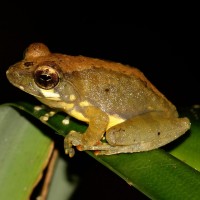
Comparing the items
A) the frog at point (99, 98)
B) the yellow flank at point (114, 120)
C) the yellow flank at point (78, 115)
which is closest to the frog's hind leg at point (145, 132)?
the frog at point (99, 98)

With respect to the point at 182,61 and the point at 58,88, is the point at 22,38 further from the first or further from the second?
the point at 58,88

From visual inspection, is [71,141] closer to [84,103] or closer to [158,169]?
[84,103]

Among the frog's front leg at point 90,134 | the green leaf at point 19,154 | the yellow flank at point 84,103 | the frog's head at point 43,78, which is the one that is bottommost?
the green leaf at point 19,154

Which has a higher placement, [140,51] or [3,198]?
[140,51]

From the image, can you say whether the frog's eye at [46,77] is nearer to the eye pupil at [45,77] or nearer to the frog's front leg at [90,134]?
the eye pupil at [45,77]

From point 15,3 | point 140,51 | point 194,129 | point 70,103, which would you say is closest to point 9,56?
point 15,3

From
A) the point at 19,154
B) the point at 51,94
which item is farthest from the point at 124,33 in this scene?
the point at 19,154
